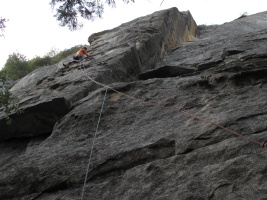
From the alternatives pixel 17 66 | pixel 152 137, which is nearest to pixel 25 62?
pixel 17 66

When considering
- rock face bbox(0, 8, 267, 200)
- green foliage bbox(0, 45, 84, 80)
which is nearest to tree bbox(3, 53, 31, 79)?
green foliage bbox(0, 45, 84, 80)

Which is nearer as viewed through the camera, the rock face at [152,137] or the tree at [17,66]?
the rock face at [152,137]

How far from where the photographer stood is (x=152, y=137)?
377 centimetres

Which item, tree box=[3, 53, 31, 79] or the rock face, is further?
tree box=[3, 53, 31, 79]

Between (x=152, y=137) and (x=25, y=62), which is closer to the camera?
(x=152, y=137)

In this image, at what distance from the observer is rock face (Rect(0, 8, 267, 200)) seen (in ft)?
9.38

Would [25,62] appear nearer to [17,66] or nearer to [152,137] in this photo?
[17,66]

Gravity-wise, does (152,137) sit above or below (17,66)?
below

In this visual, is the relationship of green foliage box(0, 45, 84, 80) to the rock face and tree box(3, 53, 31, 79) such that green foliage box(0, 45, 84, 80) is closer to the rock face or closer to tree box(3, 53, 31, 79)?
tree box(3, 53, 31, 79)

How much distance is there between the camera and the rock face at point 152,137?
9.38ft

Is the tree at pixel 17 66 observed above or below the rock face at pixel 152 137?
above

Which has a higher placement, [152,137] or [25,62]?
[25,62]

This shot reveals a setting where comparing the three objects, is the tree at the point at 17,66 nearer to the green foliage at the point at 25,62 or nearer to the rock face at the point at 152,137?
the green foliage at the point at 25,62

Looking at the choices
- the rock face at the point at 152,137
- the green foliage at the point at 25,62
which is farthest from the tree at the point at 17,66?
the rock face at the point at 152,137
